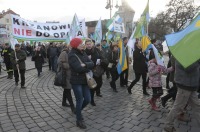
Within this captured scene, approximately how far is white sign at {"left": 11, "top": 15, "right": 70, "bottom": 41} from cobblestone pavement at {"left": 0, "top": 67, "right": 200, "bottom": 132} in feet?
7.08

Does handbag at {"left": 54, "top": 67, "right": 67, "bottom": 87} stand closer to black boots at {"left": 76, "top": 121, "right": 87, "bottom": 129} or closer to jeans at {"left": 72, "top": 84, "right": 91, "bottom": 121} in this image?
jeans at {"left": 72, "top": 84, "right": 91, "bottom": 121}

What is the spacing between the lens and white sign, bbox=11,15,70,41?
8.19m

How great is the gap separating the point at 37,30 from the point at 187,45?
6730 mm

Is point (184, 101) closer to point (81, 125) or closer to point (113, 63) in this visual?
point (81, 125)

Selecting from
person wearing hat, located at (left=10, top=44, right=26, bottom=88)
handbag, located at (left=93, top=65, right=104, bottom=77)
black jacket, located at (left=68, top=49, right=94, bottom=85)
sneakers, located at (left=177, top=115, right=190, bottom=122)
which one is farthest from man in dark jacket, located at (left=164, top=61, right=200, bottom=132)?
person wearing hat, located at (left=10, top=44, right=26, bottom=88)

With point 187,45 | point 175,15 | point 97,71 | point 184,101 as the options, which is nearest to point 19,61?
point 97,71

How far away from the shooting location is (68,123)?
16.6ft

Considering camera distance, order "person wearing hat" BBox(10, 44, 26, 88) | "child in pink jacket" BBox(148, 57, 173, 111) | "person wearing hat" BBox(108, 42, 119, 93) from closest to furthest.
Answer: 1. "child in pink jacket" BBox(148, 57, 173, 111)
2. "person wearing hat" BBox(108, 42, 119, 93)
3. "person wearing hat" BBox(10, 44, 26, 88)

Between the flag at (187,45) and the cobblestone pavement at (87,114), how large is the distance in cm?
201

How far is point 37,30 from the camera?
8750 mm

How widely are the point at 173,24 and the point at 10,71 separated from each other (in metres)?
37.5

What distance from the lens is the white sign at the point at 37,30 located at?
8188 mm

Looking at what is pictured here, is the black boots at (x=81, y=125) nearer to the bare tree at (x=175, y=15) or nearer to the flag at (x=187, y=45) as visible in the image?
the flag at (x=187, y=45)

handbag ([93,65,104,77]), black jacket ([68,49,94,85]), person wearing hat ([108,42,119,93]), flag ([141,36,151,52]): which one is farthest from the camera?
person wearing hat ([108,42,119,93])
